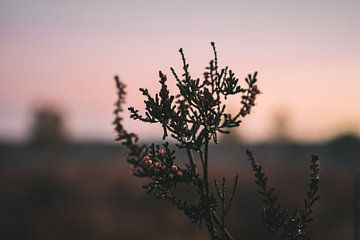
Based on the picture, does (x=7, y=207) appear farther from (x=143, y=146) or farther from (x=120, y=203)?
(x=143, y=146)

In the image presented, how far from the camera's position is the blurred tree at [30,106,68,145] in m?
107

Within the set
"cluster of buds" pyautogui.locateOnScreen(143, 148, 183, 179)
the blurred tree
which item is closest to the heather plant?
"cluster of buds" pyautogui.locateOnScreen(143, 148, 183, 179)

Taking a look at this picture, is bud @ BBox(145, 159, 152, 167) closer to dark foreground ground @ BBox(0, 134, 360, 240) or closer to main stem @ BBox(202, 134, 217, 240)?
main stem @ BBox(202, 134, 217, 240)

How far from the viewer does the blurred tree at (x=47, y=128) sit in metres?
107

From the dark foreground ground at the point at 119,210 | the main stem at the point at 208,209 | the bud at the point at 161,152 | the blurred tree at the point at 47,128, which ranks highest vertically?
the blurred tree at the point at 47,128

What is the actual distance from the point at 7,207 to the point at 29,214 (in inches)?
159

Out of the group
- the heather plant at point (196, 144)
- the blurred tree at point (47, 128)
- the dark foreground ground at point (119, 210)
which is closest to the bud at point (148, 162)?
the heather plant at point (196, 144)

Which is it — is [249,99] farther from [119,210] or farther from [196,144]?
[119,210]

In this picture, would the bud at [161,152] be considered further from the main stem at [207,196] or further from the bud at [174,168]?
the main stem at [207,196]

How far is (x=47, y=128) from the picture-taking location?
107m

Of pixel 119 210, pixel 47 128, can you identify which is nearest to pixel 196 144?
pixel 119 210

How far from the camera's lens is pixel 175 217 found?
34.8 m

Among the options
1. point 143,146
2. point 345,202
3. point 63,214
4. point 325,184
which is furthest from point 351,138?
point 143,146

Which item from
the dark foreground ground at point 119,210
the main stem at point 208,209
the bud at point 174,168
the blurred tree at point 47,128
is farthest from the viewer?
the blurred tree at point 47,128
